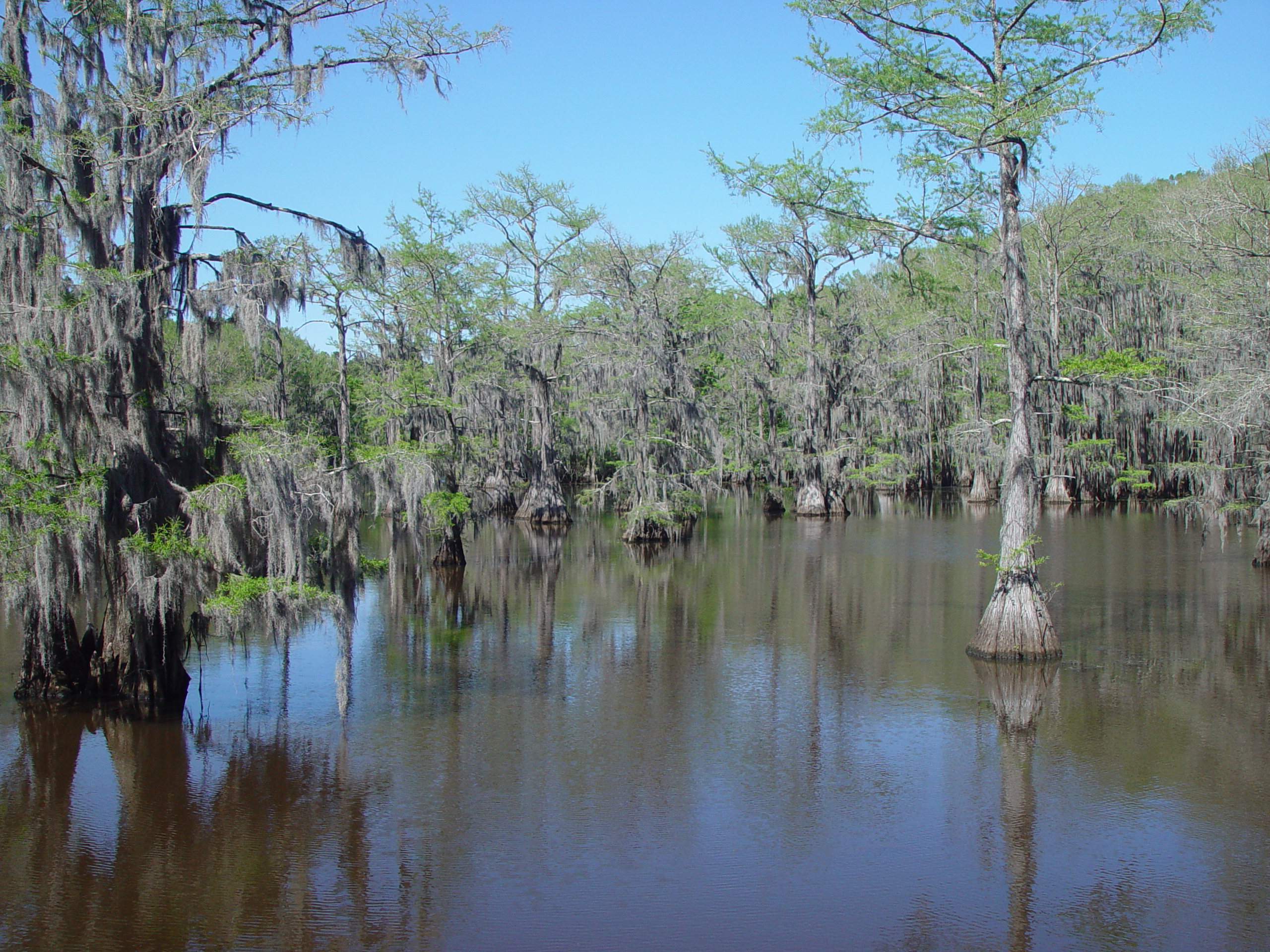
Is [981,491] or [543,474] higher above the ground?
[543,474]

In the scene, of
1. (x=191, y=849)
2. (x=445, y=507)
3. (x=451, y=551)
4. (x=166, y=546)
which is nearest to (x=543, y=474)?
(x=451, y=551)

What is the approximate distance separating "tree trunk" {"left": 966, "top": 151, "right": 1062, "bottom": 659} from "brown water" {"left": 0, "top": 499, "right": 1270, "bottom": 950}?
1.43 feet

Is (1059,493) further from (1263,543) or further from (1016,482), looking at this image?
(1016,482)

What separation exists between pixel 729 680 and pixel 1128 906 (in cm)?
599

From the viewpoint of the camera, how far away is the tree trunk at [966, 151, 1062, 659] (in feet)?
39.3

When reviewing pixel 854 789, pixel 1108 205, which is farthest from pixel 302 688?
pixel 1108 205

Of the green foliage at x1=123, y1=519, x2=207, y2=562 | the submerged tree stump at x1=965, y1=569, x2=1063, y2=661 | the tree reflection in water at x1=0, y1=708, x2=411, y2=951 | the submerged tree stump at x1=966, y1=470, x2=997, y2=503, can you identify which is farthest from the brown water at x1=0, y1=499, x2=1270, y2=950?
the submerged tree stump at x1=966, y1=470, x2=997, y2=503

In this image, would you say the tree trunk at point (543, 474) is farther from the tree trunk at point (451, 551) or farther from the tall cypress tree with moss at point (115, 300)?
the tall cypress tree with moss at point (115, 300)

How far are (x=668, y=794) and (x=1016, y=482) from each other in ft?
21.4

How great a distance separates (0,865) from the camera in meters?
7.01

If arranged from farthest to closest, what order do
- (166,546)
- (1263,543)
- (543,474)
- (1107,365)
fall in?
(543,474), (1263,543), (1107,365), (166,546)

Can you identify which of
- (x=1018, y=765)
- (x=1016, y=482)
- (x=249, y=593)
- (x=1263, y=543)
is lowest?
(x=1018, y=765)

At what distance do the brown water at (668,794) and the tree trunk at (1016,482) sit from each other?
→ 43 cm

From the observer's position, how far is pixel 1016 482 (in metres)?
12.1
